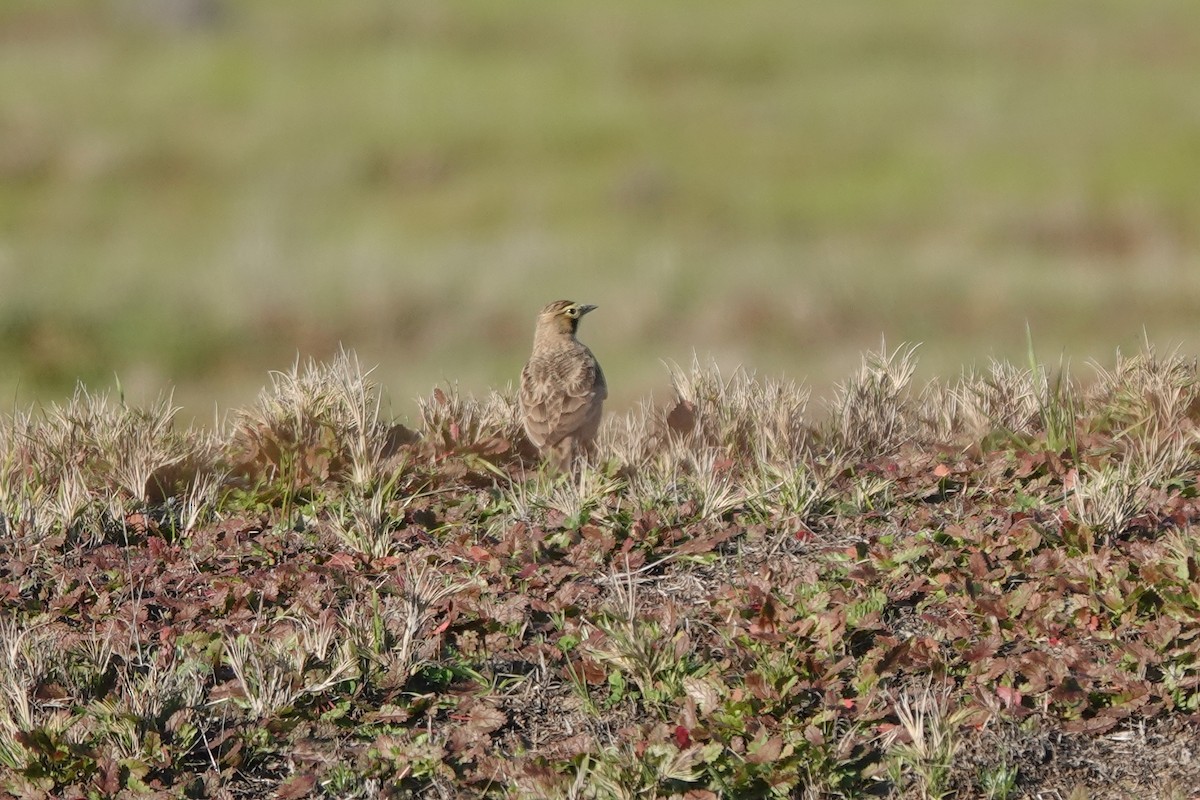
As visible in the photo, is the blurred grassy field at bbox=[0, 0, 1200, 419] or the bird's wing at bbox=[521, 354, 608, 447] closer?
the bird's wing at bbox=[521, 354, 608, 447]

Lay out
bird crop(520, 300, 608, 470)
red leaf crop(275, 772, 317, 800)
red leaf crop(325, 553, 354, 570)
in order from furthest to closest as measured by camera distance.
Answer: bird crop(520, 300, 608, 470)
red leaf crop(325, 553, 354, 570)
red leaf crop(275, 772, 317, 800)

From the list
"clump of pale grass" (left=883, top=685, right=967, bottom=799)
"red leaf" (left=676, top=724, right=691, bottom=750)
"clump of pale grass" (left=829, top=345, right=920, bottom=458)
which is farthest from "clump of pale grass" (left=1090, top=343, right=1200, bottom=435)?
"red leaf" (left=676, top=724, right=691, bottom=750)

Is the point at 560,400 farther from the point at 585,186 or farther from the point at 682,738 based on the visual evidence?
the point at 585,186

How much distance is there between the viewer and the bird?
19.7 feet

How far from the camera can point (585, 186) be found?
22.7m

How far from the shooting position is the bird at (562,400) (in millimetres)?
6012

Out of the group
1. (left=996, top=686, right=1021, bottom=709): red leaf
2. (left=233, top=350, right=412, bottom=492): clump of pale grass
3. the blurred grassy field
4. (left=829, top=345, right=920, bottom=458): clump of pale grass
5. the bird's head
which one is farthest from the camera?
the blurred grassy field

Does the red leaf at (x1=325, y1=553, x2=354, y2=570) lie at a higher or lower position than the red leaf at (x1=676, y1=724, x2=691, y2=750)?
higher

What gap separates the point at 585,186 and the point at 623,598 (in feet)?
60.8

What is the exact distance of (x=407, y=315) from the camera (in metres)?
16.4

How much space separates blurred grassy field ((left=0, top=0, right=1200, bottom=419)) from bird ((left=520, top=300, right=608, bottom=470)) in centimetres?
352

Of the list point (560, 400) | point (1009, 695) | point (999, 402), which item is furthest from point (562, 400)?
point (1009, 695)

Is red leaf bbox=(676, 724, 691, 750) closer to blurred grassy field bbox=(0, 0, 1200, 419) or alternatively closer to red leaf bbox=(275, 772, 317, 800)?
red leaf bbox=(275, 772, 317, 800)

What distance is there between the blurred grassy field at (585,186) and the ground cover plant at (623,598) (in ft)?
13.9
